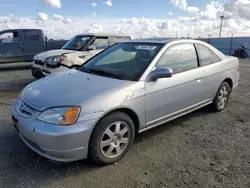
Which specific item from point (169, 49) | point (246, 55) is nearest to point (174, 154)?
point (169, 49)

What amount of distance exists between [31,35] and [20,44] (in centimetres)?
70

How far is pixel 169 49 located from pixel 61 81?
1.75 meters

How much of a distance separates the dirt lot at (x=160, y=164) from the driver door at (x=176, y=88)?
40cm

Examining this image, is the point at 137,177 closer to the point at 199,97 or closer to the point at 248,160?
the point at 248,160

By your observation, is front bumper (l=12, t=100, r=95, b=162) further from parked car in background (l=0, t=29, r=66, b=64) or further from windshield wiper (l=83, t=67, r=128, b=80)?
parked car in background (l=0, t=29, r=66, b=64)

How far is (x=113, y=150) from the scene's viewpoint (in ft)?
9.55

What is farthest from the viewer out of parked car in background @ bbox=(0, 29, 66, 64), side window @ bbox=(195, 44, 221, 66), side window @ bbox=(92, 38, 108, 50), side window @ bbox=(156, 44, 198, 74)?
parked car in background @ bbox=(0, 29, 66, 64)

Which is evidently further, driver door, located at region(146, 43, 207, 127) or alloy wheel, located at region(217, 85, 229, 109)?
alloy wheel, located at region(217, 85, 229, 109)

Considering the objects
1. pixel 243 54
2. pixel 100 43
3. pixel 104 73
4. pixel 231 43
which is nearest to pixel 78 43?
pixel 100 43

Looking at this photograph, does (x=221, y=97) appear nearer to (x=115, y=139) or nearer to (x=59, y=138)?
(x=115, y=139)

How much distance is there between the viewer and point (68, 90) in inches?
114

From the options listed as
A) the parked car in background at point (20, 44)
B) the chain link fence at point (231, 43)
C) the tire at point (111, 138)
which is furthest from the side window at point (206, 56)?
the chain link fence at point (231, 43)

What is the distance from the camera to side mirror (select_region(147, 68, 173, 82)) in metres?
3.10

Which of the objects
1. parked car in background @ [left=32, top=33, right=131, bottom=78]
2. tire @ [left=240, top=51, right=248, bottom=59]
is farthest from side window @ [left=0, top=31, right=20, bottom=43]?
tire @ [left=240, top=51, right=248, bottom=59]
